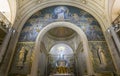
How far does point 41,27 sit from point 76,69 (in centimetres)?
804

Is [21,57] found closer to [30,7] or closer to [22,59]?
[22,59]

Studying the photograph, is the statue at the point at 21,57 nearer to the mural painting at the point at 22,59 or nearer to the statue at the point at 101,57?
the mural painting at the point at 22,59

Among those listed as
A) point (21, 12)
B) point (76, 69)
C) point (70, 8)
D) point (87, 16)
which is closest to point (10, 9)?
point (21, 12)

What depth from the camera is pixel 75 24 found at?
12.2 m

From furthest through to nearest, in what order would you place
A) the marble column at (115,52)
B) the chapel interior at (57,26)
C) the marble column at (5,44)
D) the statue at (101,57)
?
the statue at (101,57)
the chapel interior at (57,26)
the marble column at (115,52)
the marble column at (5,44)

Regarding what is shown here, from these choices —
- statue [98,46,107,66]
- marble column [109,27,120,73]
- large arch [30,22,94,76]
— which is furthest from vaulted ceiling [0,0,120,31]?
statue [98,46,107,66]

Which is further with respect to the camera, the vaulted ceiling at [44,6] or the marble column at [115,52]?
the vaulted ceiling at [44,6]

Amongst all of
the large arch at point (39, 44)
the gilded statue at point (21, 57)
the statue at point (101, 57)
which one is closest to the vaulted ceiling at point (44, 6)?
the large arch at point (39, 44)

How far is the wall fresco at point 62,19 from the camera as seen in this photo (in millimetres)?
11430

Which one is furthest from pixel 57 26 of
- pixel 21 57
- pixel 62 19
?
pixel 21 57

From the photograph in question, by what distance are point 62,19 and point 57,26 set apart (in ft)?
3.01

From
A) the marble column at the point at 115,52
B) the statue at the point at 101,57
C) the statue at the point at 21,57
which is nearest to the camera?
the marble column at the point at 115,52

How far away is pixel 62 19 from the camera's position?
12484mm

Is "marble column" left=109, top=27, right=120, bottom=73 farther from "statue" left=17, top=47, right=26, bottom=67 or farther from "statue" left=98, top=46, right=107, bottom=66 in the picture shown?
"statue" left=17, top=47, right=26, bottom=67
